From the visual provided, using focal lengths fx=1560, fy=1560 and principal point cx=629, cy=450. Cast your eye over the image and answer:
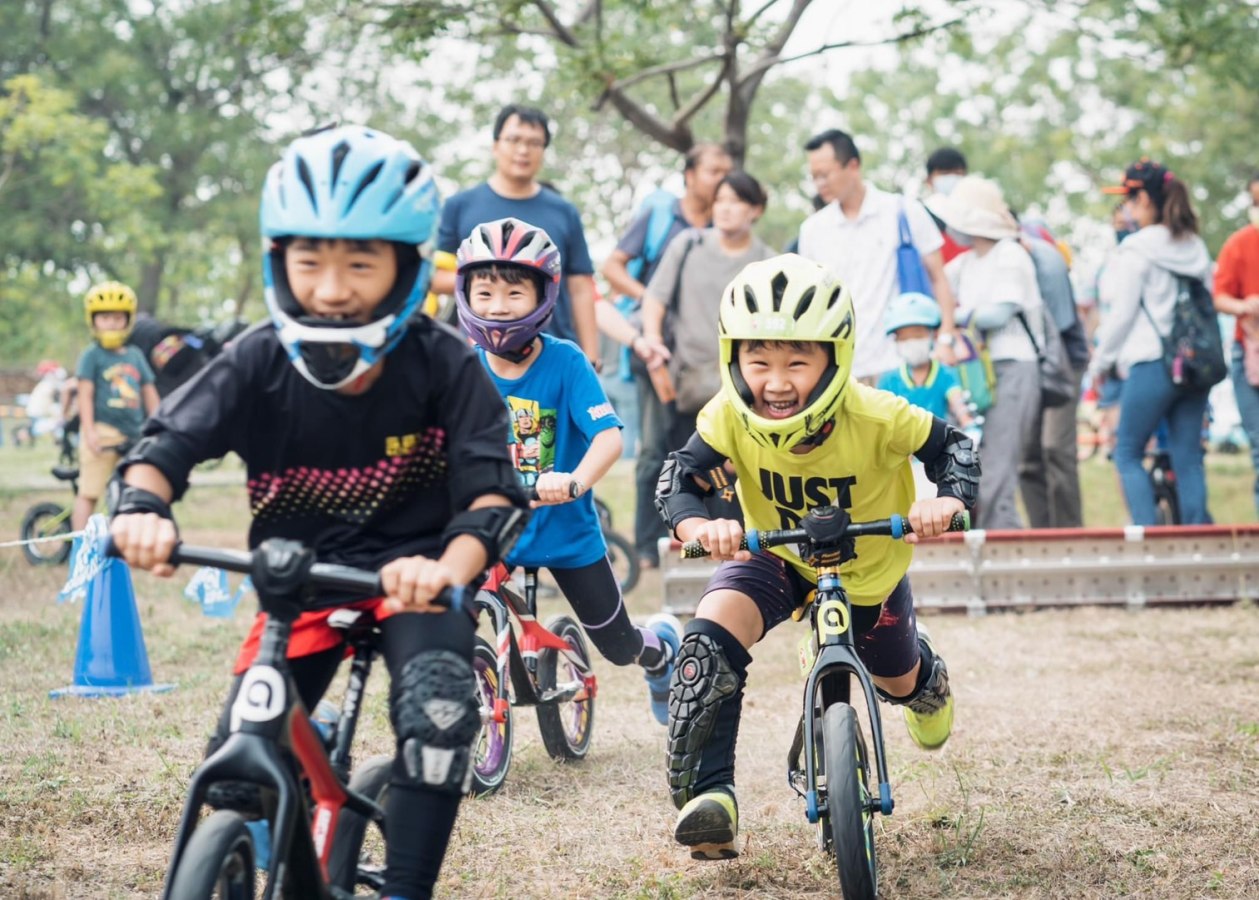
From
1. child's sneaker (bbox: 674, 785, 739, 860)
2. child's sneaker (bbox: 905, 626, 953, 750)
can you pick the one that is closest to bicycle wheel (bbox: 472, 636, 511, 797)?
child's sneaker (bbox: 674, 785, 739, 860)

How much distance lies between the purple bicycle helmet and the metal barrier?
14.4ft

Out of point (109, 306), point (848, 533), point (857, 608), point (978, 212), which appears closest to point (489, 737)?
point (857, 608)

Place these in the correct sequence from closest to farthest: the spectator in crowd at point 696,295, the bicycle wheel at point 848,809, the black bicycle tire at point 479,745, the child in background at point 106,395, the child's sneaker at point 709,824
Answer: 1. the bicycle wheel at point 848,809
2. the child's sneaker at point 709,824
3. the black bicycle tire at point 479,745
4. the spectator in crowd at point 696,295
5. the child in background at point 106,395

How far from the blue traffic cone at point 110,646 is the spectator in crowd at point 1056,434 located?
655 cm

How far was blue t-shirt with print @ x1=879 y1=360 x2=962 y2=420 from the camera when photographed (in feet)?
31.8

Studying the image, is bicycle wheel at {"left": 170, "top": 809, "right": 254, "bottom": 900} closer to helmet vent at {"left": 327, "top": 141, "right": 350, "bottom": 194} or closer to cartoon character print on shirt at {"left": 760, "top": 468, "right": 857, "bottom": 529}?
helmet vent at {"left": 327, "top": 141, "right": 350, "bottom": 194}

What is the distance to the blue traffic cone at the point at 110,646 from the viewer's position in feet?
25.2

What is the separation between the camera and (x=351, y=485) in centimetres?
378

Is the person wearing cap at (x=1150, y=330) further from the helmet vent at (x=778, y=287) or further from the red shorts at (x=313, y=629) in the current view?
the red shorts at (x=313, y=629)

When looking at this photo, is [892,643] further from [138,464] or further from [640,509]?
[640,509]

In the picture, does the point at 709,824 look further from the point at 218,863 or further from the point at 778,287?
the point at 218,863

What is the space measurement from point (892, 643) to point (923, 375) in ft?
16.1

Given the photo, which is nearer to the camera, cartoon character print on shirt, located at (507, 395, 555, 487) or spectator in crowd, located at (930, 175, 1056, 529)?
cartoon character print on shirt, located at (507, 395, 555, 487)

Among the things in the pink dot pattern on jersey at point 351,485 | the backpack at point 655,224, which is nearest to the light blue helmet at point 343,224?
the pink dot pattern on jersey at point 351,485
